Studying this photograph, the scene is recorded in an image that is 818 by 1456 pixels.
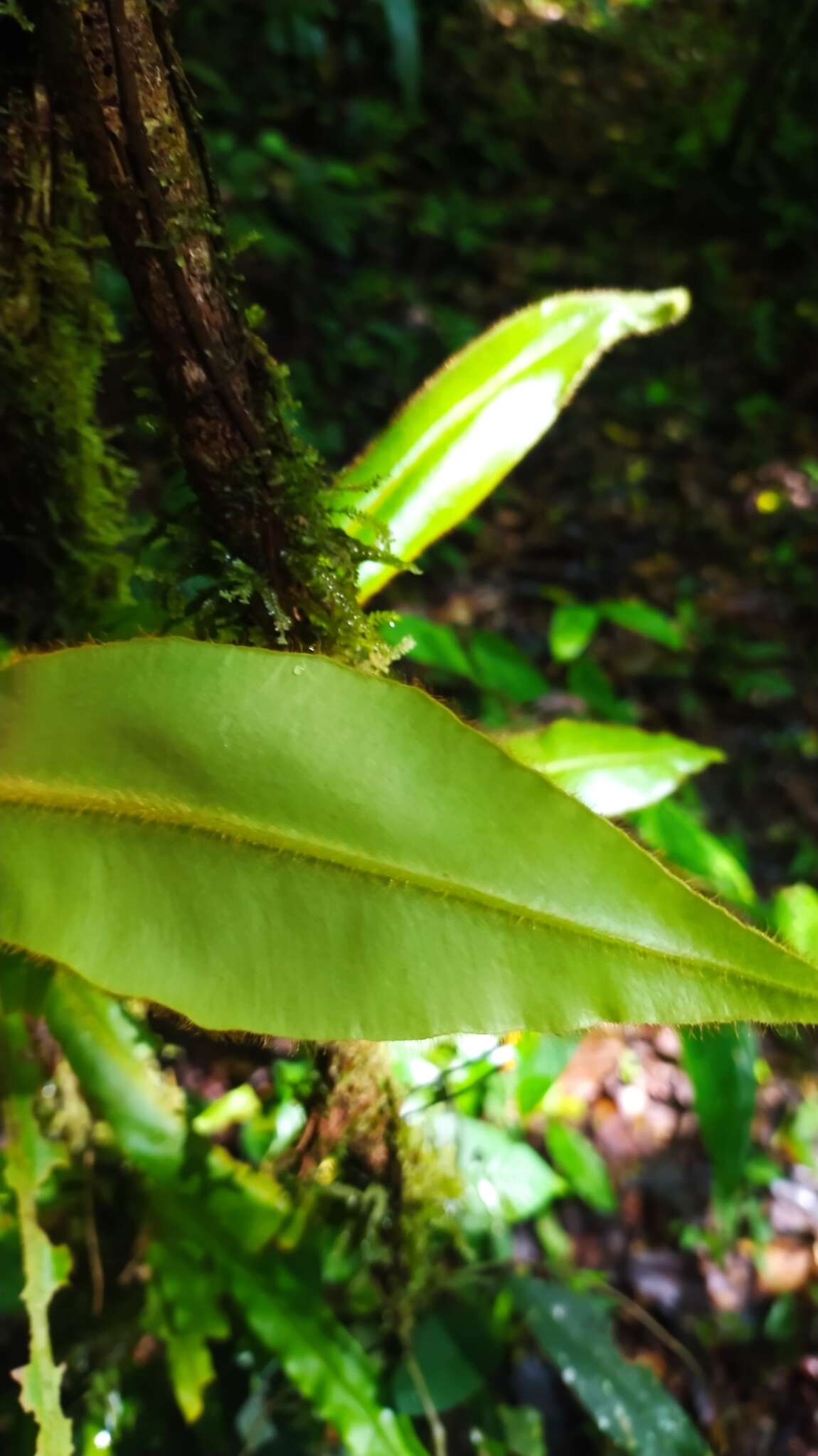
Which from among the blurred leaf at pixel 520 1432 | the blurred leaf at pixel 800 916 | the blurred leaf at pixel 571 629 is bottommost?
the blurred leaf at pixel 520 1432

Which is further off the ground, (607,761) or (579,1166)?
(607,761)

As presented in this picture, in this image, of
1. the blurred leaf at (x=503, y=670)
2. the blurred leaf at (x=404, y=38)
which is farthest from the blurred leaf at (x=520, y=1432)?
the blurred leaf at (x=404, y=38)

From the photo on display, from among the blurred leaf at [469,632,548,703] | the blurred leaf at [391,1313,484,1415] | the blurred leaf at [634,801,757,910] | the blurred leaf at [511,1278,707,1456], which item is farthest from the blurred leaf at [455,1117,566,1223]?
the blurred leaf at [469,632,548,703]

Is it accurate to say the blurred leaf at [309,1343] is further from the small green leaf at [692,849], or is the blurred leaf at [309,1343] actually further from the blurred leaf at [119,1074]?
the small green leaf at [692,849]

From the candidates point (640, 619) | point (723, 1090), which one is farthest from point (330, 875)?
point (640, 619)

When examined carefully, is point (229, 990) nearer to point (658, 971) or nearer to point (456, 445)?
point (658, 971)

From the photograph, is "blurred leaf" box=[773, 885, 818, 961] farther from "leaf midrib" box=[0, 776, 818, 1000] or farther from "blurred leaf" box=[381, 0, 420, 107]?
"blurred leaf" box=[381, 0, 420, 107]

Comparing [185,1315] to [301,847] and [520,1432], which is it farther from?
[301,847]

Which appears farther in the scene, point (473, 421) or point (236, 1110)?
Answer: point (236, 1110)
